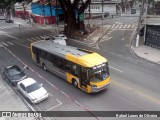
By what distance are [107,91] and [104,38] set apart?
76.6 feet

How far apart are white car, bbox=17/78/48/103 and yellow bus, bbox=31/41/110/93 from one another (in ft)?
11.3

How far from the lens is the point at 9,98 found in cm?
2178

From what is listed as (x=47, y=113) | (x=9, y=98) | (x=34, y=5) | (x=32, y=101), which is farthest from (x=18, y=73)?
(x=34, y=5)

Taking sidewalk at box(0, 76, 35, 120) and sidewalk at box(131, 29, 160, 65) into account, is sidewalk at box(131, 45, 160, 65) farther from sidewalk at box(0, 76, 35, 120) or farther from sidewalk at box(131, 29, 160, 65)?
sidewalk at box(0, 76, 35, 120)

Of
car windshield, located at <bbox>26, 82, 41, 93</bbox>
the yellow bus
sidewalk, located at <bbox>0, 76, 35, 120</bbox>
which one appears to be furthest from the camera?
car windshield, located at <bbox>26, 82, 41, 93</bbox>

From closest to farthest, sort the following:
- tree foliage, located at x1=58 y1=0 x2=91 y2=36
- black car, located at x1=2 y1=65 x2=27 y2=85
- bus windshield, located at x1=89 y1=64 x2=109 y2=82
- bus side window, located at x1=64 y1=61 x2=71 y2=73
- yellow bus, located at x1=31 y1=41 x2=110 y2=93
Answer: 1. bus windshield, located at x1=89 y1=64 x2=109 y2=82
2. yellow bus, located at x1=31 y1=41 x2=110 y2=93
3. bus side window, located at x1=64 y1=61 x2=71 y2=73
4. black car, located at x1=2 y1=65 x2=27 y2=85
5. tree foliage, located at x1=58 y1=0 x2=91 y2=36

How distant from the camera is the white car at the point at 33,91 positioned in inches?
793

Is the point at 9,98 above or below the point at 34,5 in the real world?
below

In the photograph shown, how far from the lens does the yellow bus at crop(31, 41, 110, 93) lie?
19969 mm

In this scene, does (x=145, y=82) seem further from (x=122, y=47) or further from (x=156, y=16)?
(x=156, y=16)

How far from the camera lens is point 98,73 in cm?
2014

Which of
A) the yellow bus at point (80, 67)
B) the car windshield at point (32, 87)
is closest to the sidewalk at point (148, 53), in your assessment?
the yellow bus at point (80, 67)

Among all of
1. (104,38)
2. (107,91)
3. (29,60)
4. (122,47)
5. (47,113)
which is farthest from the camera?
(104,38)

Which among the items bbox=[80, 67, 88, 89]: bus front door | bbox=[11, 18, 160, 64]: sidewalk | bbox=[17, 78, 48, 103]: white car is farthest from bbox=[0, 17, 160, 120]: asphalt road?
bbox=[11, 18, 160, 64]: sidewalk
